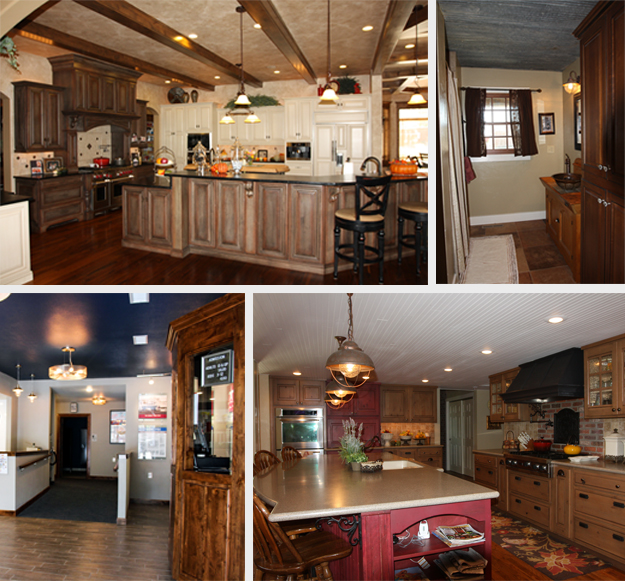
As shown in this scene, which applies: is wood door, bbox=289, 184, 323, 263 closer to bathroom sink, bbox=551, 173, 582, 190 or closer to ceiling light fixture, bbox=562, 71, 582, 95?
bathroom sink, bbox=551, 173, 582, 190

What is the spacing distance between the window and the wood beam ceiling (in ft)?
4.92

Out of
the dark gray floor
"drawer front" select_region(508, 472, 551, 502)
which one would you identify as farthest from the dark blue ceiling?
"drawer front" select_region(508, 472, 551, 502)

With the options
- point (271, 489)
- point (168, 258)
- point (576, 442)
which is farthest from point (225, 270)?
point (576, 442)

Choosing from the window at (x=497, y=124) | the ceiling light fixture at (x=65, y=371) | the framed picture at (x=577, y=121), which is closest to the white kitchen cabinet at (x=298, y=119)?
the window at (x=497, y=124)

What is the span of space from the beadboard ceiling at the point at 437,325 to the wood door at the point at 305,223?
1.04m

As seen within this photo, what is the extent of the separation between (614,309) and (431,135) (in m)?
2.26

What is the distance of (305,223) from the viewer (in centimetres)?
569

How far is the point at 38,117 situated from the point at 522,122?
7.02 meters

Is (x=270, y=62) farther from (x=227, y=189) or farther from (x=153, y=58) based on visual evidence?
(x=227, y=189)

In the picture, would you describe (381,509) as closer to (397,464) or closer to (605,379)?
(397,464)

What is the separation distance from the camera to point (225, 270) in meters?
5.71

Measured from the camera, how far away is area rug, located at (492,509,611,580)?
418 centimetres

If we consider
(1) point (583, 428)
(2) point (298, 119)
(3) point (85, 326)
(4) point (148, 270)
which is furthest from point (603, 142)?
(2) point (298, 119)

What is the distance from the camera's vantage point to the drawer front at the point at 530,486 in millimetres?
5555
